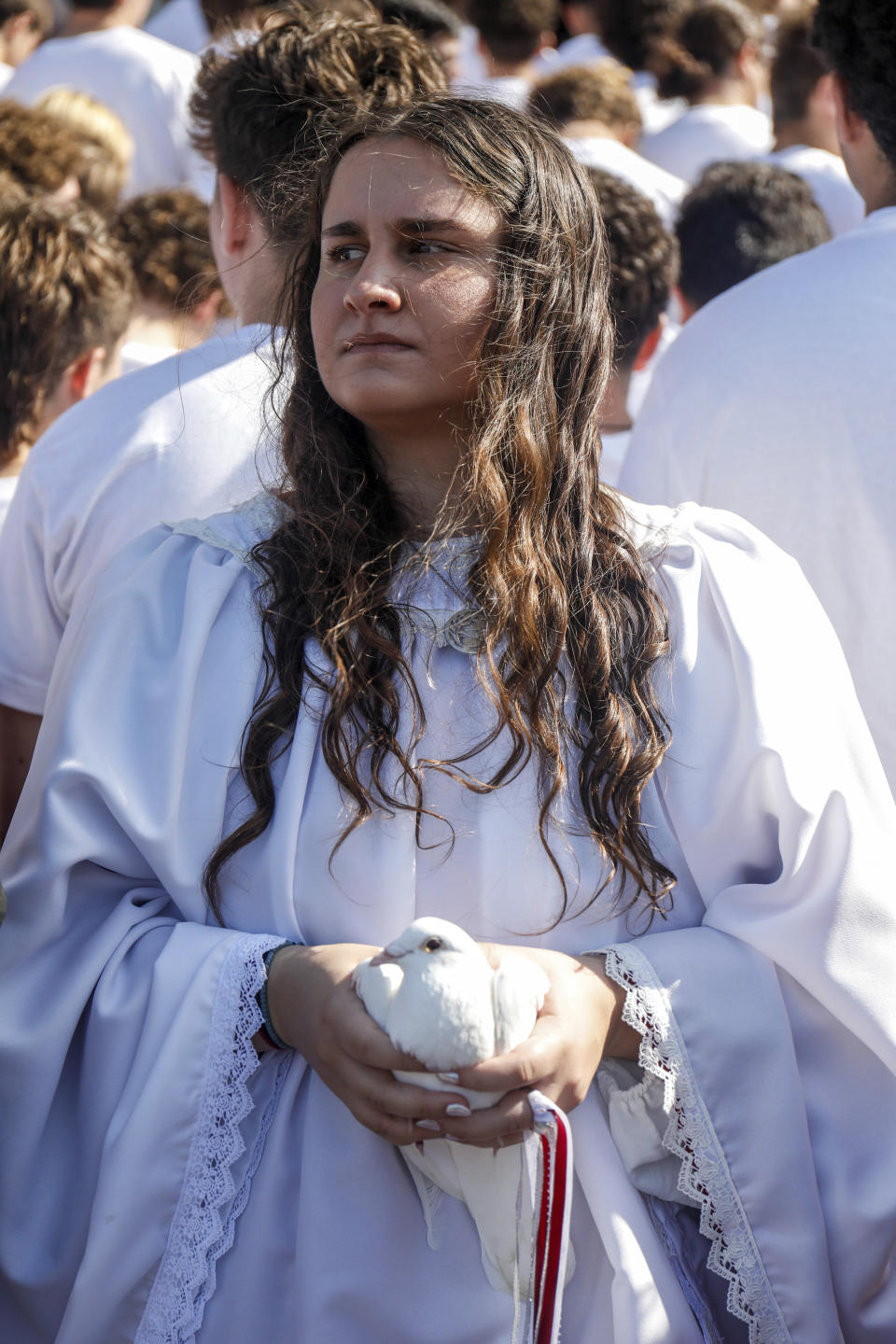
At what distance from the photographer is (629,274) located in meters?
4.04

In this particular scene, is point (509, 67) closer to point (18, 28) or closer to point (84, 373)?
point (18, 28)

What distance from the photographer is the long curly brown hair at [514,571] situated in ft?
6.64

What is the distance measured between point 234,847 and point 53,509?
1.04 metres

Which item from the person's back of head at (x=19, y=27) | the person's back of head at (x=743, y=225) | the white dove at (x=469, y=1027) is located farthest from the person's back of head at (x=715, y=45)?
the white dove at (x=469, y=1027)

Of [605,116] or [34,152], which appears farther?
[605,116]

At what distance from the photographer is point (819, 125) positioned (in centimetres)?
586

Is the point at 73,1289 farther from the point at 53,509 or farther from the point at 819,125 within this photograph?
the point at 819,125

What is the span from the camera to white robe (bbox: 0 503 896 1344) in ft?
6.25

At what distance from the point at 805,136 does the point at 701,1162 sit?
495 centimetres

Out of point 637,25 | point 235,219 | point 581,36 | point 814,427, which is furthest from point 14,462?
point 581,36

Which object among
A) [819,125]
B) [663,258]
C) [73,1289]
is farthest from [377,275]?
[819,125]

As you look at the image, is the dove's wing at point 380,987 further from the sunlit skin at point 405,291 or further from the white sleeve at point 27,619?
the white sleeve at point 27,619

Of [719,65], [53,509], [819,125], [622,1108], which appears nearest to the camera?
[622,1108]

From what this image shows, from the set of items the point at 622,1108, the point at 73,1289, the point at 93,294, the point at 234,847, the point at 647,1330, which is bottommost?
the point at 73,1289
